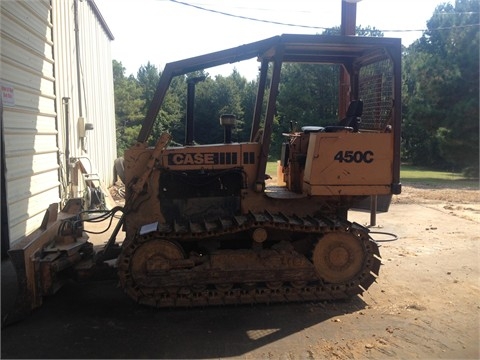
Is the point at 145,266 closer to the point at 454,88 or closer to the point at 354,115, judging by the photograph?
the point at 354,115

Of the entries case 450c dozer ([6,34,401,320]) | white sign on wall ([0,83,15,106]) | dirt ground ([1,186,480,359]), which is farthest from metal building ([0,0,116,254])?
dirt ground ([1,186,480,359])

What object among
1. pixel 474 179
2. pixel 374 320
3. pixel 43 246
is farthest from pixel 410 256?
pixel 474 179

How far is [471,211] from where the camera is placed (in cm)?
1119

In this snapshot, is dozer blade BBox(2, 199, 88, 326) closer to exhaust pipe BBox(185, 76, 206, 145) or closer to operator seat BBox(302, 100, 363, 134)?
exhaust pipe BBox(185, 76, 206, 145)

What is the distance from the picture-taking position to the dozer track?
15.7ft

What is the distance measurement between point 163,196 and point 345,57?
3135 mm

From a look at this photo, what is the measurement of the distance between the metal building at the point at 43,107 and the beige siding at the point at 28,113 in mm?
14

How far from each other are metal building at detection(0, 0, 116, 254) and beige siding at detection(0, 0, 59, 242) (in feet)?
0.05

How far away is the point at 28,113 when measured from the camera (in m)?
7.44

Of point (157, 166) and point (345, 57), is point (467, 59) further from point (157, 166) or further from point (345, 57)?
point (157, 166)

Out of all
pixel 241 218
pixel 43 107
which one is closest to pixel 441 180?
pixel 43 107

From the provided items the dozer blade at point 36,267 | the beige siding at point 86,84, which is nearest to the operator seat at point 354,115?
the dozer blade at point 36,267

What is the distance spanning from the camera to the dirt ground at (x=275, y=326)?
3969 mm

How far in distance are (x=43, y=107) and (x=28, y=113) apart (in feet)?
2.90
